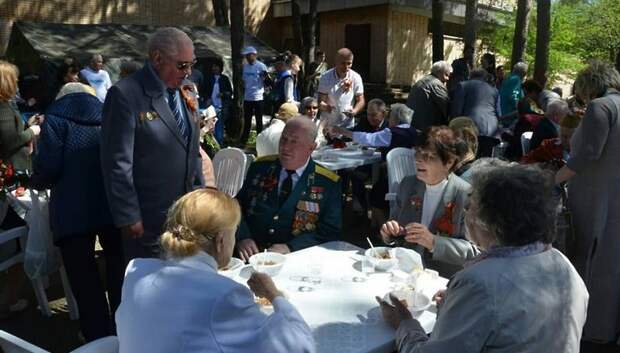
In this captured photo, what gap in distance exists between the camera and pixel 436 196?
2.86m

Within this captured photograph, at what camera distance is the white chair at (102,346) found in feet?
5.45

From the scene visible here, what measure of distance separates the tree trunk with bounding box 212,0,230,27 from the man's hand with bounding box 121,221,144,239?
39.6ft

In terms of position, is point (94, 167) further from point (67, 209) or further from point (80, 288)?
point (80, 288)

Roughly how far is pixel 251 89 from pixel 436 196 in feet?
25.9

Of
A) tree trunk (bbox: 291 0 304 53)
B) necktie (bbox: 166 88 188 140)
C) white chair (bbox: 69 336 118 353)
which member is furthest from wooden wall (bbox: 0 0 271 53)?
white chair (bbox: 69 336 118 353)

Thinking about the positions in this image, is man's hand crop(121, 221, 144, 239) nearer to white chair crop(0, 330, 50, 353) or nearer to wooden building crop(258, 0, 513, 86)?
white chair crop(0, 330, 50, 353)

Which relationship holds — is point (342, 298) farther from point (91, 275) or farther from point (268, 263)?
point (91, 275)

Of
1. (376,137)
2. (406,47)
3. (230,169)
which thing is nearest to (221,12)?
(406,47)

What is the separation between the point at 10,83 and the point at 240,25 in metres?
6.98

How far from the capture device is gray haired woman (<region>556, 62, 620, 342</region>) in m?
3.28

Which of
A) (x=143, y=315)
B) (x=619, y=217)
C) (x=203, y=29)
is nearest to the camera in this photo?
(x=143, y=315)

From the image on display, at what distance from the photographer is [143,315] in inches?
54.7

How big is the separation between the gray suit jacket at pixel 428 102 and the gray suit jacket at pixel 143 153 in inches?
156

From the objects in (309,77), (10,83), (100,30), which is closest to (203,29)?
→ (100,30)
